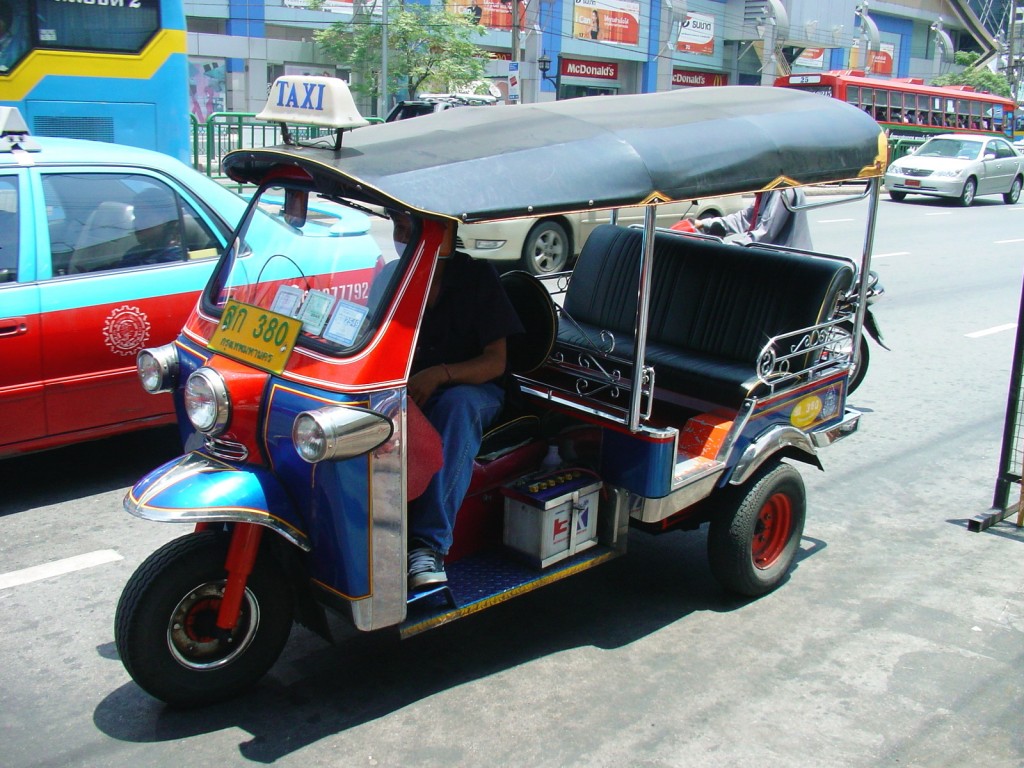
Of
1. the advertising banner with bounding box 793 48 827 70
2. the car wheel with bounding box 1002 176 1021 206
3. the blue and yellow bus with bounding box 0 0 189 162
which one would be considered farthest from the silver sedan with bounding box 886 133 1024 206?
the advertising banner with bounding box 793 48 827 70

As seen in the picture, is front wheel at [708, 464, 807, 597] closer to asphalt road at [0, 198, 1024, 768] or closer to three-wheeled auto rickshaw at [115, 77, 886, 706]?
three-wheeled auto rickshaw at [115, 77, 886, 706]

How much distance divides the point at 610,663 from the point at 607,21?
37.1m

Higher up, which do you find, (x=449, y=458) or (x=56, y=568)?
(x=449, y=458)

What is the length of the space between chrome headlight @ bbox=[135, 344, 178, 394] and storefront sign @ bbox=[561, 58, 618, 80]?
3580 cm

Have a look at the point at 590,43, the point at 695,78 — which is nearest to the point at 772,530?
the point at 590,43

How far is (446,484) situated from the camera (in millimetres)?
3705

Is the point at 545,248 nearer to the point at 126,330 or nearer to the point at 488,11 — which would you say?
the point at 126,330

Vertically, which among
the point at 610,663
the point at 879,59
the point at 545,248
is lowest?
the point at 610,663

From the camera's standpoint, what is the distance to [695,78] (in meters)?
44.0

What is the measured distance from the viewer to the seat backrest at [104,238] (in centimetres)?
530

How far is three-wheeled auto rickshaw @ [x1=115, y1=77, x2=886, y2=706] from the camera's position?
3.32 metres

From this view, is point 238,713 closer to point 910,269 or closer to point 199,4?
point 910,269

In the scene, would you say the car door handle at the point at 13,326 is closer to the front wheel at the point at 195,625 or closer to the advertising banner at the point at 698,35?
the front wheel at the point at 195,625

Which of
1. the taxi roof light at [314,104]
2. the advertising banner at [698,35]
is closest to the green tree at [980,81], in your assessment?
the advertising banner at [698,35]
